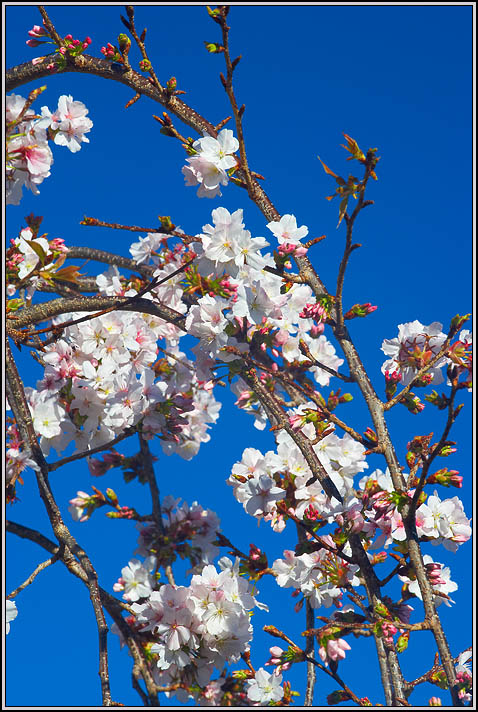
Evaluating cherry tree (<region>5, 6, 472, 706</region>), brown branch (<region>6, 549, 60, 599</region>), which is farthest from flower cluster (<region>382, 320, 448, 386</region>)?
brown branch (<region>6, 549, 60, 599</region>)

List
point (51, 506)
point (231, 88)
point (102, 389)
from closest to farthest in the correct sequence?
point (231, 88) < point (51, 506) < point (102, 389)

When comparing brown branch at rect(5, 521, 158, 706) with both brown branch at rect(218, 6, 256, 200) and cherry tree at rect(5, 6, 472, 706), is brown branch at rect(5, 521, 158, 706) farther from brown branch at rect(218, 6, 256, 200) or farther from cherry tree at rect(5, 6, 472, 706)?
brown branch at rect(218, 6, 256, 200)

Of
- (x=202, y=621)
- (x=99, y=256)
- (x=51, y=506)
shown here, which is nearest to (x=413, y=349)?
(x=202, y=621)

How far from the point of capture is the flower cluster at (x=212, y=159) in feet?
10.7

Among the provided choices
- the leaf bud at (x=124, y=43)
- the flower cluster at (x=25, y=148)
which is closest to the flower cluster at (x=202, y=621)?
the flower cluster at (x=25, y=148)

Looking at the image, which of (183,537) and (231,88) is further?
(183,537)

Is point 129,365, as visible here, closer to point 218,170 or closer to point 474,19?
point 218,170

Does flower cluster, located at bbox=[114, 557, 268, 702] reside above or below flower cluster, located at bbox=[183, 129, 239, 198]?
below

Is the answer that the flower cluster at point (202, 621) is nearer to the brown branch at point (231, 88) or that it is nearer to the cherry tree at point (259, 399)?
the cherry tree at point (259, 399)

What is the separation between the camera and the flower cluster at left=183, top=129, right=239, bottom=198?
10.7ft

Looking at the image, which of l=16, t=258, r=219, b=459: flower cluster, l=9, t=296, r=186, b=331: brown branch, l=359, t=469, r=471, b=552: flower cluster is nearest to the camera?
l=359, t=469, r=471, b=552: flower cluster

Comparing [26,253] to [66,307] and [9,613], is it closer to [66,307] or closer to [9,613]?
[66,307]

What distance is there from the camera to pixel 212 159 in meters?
3.27

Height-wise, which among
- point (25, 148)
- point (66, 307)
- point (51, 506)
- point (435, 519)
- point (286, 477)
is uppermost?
point (25, 148)
